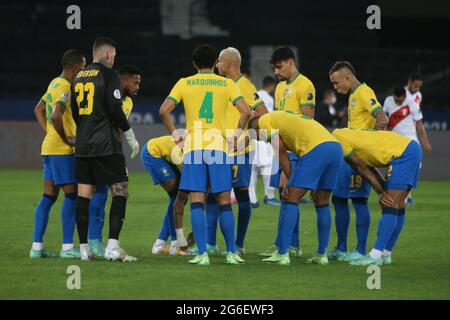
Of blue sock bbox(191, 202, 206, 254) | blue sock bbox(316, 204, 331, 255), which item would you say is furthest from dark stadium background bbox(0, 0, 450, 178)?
blue sock bbox(191, 202, 206, 254)

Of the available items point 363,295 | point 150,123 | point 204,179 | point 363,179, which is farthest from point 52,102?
point 150,123

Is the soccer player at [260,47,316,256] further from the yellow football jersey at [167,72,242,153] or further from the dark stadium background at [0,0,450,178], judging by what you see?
the dark stadium background at [0,0,450,178]

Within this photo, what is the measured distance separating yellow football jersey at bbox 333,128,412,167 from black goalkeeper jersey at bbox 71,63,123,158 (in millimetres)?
2230

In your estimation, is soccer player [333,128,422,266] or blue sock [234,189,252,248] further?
blue sock [234,189,252,248]

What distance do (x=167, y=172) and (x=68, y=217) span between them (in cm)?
124

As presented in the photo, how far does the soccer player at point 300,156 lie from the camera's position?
9711 mm

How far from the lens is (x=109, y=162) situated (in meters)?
9.86

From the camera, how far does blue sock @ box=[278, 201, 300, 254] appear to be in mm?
9719

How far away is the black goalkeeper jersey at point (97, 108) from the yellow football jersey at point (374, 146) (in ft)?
7.32

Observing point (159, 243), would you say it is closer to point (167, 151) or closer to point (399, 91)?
point (167, 151)

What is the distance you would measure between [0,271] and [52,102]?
1956mm

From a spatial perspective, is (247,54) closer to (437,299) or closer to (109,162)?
(109,162)

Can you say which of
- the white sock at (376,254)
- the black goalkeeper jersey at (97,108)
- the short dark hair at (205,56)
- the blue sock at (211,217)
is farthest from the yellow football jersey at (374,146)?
the black goalkeeper jersey at (97,108)

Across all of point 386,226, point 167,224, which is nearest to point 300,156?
point 386,226
